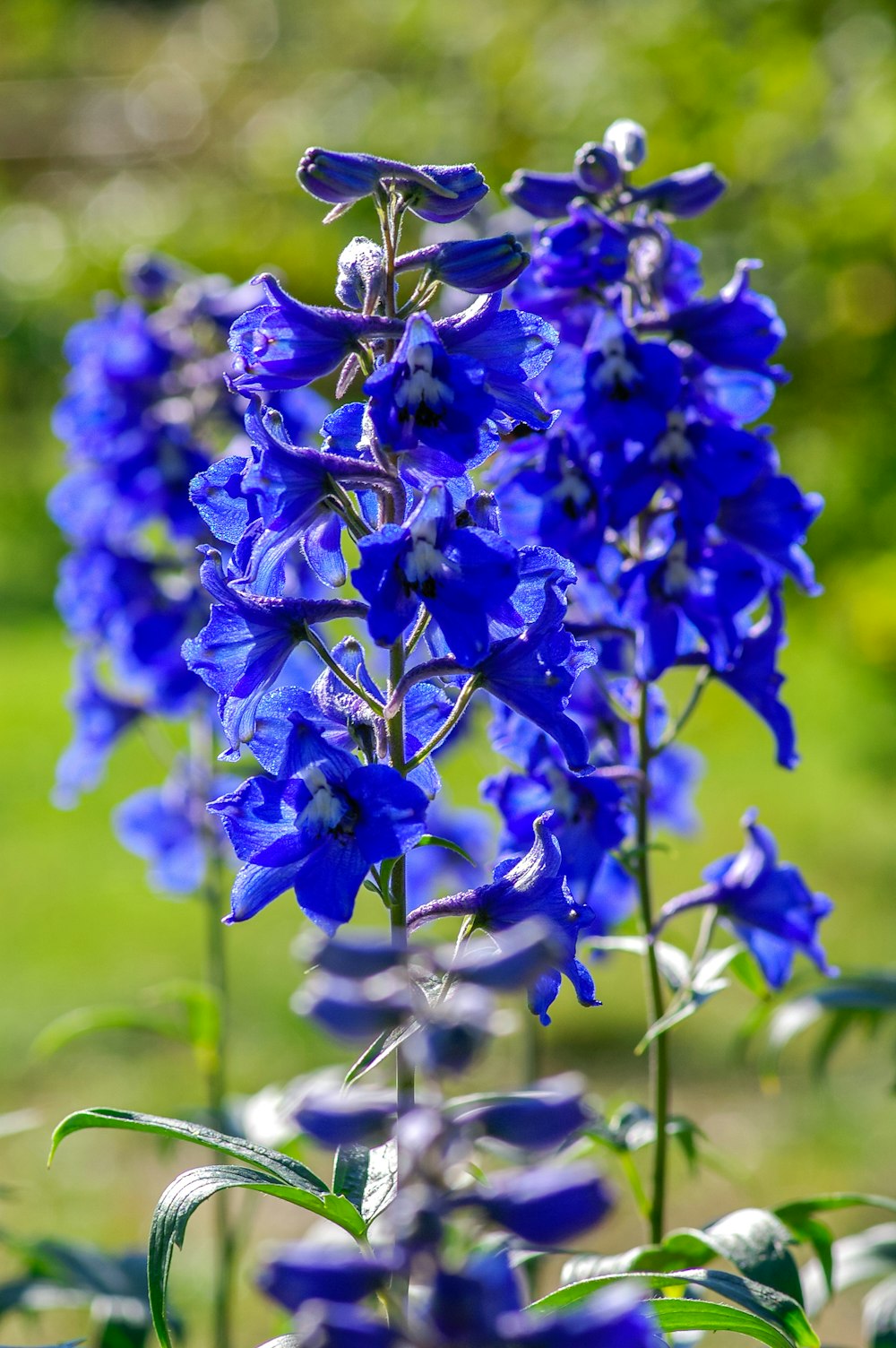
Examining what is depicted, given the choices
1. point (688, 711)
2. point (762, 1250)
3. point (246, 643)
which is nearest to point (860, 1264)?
point (762, 1250)

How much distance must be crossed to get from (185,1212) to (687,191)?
167 cm

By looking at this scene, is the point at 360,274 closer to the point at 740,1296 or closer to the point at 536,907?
the point at 536,907

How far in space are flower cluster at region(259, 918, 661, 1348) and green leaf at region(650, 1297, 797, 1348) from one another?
0.51 m

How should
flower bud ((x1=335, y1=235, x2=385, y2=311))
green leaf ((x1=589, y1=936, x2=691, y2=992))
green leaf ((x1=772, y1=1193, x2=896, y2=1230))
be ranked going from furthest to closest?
green leaf ((x1=589, y1=936, x2=691, y2=992)) → green leaf ((x1=772, y1=1193, x2=896, y2=1230)) → flower bud ((x1=335, y1=235, x2=385, y2=311))

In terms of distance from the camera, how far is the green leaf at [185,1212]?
1598 millimetres

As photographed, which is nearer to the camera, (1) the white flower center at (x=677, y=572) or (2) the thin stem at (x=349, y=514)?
(2) the thin stem at (x=349, y=514)

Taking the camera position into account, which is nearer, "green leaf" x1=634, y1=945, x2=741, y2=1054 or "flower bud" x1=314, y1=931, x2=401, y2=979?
"flower bud" x1=314, y1=931, x2=401, y2=979

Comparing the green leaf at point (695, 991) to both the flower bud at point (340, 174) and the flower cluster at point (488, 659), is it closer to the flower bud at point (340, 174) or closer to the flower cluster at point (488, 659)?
the flower cluster at point (488, 659)

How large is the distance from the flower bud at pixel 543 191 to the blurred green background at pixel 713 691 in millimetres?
1622

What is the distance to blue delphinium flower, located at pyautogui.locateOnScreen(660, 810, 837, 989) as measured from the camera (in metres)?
2.46

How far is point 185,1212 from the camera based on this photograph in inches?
65.0

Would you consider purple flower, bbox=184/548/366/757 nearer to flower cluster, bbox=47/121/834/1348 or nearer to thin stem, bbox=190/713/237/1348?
flower cluster, bbox=47/121/834/1348

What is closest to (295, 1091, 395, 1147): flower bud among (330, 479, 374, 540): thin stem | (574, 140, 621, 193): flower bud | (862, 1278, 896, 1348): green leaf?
(330, 479, 374, 540): thin stem

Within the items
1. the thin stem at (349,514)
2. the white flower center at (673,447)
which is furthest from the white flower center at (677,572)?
the thin stem at (349,514)
